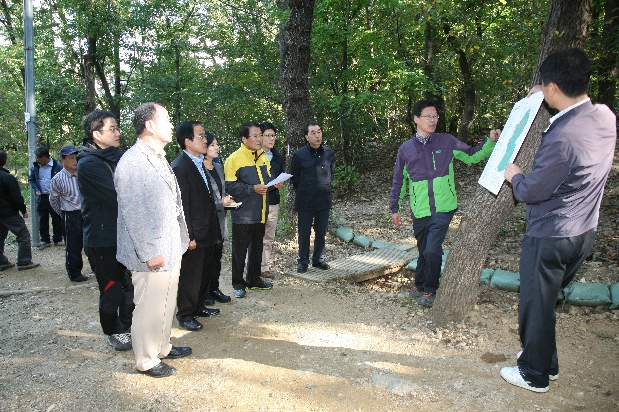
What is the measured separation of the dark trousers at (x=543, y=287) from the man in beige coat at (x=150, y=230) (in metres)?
2.53

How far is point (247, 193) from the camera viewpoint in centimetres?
515

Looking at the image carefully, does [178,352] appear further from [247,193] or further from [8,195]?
[8,195]

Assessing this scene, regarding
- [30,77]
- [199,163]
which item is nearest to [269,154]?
[199,163]

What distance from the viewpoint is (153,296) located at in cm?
337

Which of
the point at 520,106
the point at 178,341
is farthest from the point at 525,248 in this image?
the point at 178,341

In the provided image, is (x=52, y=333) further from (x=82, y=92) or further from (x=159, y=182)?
(x=82, y=92)

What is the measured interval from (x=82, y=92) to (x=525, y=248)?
660 inches

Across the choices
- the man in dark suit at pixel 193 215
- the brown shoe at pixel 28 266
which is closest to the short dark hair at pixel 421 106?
the man in dark suit at pixel 193 215

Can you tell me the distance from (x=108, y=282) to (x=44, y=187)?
565 cm

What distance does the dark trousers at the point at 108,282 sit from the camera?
3963 mm

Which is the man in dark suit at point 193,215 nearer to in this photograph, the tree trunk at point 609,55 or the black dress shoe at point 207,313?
the black dress shoe at point 207,313

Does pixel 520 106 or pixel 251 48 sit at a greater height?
pixel 251 48

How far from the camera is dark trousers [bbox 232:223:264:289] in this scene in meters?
5.30

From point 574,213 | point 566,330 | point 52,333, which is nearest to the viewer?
point 574,213
